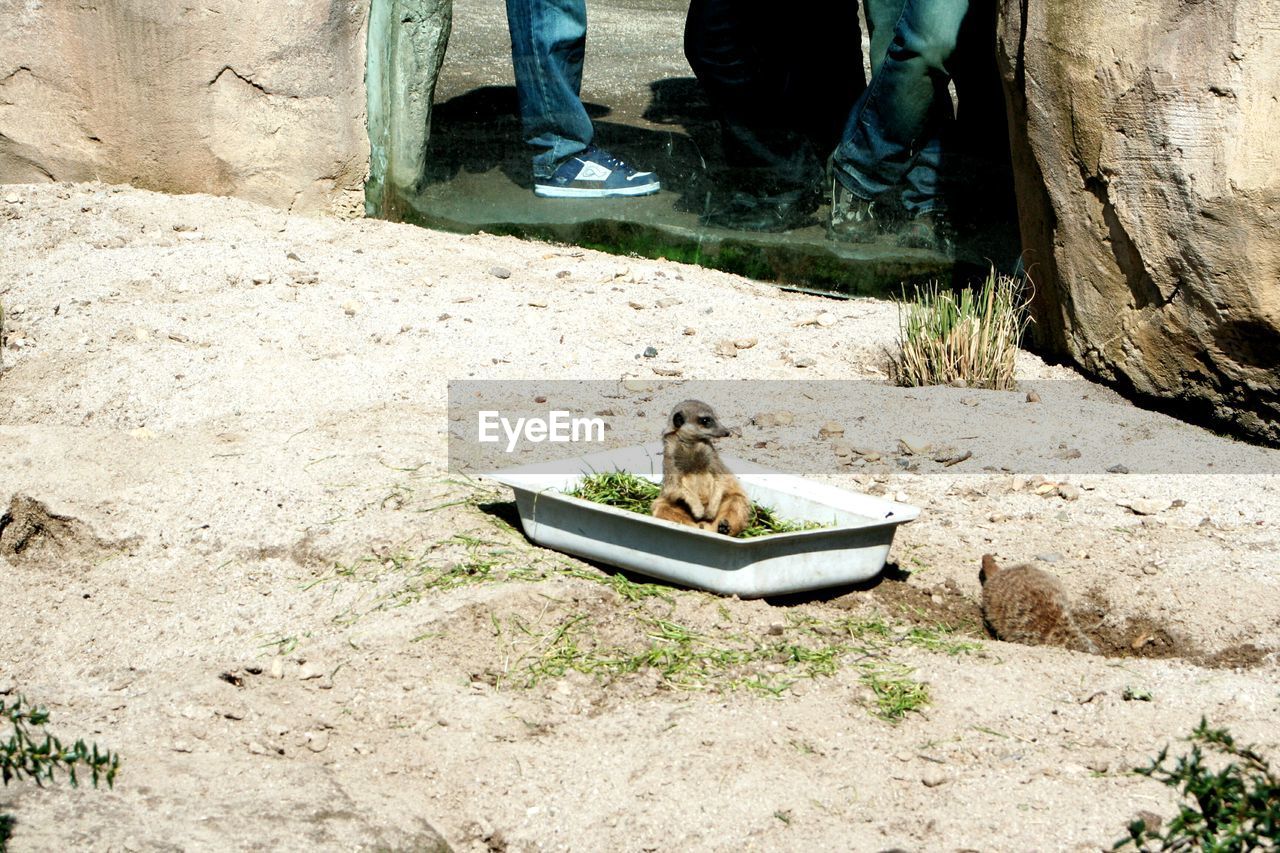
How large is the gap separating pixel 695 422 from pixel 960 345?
1956 mm

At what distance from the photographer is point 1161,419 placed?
5.10 metres

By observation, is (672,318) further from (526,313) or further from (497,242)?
(497,242)

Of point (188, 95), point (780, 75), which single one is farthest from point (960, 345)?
point (188, 95)

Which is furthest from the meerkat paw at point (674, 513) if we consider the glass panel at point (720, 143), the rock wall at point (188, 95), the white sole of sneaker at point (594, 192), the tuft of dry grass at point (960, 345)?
the rock wall at point (188, 95)

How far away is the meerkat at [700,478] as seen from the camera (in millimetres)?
3637

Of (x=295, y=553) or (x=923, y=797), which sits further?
(x=295, y=553)

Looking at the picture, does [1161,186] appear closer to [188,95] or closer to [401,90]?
[401,90]

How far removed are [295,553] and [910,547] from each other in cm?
174

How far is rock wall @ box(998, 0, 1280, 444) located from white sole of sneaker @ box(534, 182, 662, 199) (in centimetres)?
207

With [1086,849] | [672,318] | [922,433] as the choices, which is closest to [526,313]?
[672,318]

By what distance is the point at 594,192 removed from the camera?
7.07 m

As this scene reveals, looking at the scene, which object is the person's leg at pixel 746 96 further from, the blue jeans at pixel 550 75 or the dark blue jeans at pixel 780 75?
the blue jeans at pixel 550 75

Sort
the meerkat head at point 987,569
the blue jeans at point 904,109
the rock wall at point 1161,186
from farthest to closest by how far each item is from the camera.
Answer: the blue jeans at point 904,109, the rock wall at point 1161,186, the meerkat head at point 987,569

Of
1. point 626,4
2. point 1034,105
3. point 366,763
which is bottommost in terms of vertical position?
point 366,763
